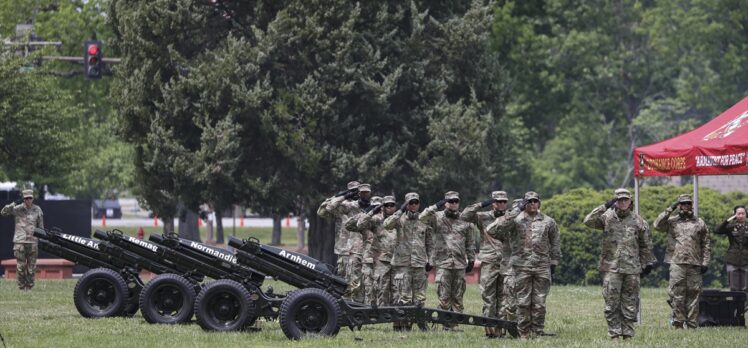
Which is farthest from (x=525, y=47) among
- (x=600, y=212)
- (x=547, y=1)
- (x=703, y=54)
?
(x=600, y=212)

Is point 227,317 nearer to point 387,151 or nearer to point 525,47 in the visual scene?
point 387,151

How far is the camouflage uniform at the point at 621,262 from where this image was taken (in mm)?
19703

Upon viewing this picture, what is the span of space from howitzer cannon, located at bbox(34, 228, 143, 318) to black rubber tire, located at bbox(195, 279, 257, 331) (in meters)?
2.86

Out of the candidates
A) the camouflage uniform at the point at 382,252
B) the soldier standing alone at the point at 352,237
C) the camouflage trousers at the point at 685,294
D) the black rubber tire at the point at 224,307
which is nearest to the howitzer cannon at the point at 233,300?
the black rubber tire at the point at 224,307

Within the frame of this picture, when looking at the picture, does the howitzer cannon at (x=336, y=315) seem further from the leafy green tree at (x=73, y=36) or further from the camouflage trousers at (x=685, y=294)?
the leafy green tree at (x=73, y=36)

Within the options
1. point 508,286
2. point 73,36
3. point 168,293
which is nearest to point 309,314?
point 508,286

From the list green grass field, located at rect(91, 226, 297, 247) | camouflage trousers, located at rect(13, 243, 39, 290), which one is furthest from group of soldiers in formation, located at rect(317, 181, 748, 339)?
green grass field, located at rect(91, 226, 297, 247)

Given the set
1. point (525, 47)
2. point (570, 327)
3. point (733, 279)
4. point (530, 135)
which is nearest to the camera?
point (570, 327)

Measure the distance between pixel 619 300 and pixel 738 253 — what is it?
15.5 feet

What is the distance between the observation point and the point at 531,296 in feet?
64.6

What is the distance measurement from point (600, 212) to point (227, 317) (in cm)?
518

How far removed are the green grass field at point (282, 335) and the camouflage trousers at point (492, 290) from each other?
1.18 ft

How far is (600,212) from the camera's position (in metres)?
19.8

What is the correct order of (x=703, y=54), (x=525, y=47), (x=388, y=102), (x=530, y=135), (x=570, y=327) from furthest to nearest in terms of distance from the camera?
1. (x=703, y=54)
2. (x=530, y=135)
3. (x=525, y=47)
4. (x=388, y=102)
5. (x=570, y=327)
